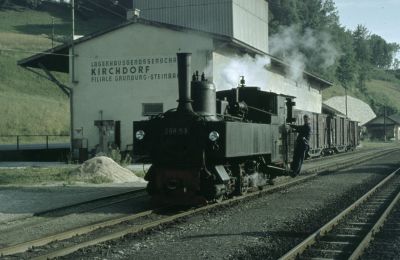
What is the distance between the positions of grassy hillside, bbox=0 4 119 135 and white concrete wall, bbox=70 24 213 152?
3133mm

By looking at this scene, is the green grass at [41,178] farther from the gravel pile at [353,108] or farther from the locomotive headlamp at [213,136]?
the gravel pile at [353,108]

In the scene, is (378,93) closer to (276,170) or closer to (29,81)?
(29,81)

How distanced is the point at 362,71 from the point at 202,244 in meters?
120

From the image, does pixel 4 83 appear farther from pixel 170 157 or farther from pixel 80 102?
pixel 170 157

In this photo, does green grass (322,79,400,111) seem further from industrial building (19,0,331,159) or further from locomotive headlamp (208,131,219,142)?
locomotive headlamp (208,131,219,142)

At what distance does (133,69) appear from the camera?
86.5 feet

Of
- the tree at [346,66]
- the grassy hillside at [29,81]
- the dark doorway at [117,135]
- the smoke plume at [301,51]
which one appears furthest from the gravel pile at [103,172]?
the tree at [346,66]

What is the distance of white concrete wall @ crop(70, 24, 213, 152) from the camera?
25750mm

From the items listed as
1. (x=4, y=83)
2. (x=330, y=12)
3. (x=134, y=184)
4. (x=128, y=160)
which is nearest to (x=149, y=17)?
(x=128, y=160)

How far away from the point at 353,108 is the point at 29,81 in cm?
6072

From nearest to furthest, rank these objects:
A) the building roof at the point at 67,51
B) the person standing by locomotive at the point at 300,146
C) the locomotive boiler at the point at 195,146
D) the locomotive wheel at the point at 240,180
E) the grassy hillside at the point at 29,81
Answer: the locomotive boiler at the point at 195,146
the locomotive wheel at the point at 240,180
the person standing by locomotive at the point at 300,146
the building roof at the point at 67,51
the grassy hillside at the point at 29,81

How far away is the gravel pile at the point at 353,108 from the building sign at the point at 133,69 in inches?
2912

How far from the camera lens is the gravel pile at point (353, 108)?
97.4 m

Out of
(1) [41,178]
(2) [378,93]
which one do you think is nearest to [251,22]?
(1) [41,178]
